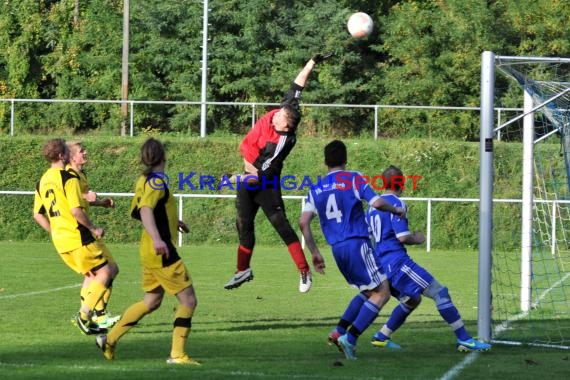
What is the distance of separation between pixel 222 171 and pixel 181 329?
2175 centimetres

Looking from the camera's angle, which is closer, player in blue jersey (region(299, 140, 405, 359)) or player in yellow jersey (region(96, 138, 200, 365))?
player in yellow jersey (region(96, 138, 200, 365))

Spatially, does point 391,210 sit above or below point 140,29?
below

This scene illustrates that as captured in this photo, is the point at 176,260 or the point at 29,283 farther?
the point at 29,283

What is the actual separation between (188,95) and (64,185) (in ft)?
95.6

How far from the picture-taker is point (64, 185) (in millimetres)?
10867

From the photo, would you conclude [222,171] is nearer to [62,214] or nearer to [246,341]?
[62,214]

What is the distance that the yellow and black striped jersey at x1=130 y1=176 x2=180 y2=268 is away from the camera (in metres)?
8.95

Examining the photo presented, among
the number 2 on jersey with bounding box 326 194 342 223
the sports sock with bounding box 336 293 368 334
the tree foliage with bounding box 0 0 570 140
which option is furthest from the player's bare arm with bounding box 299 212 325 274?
the tree foliage with bounding box 0 0 570 140

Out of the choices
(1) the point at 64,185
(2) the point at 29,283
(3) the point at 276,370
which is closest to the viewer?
(3) the point at 276,370

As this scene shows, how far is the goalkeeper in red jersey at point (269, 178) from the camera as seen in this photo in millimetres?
11367

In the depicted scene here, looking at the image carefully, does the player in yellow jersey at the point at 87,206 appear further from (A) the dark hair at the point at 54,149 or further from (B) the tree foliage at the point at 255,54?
(B) the tree foliage at the point at 255,54

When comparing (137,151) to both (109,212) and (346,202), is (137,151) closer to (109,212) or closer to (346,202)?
(109,212)

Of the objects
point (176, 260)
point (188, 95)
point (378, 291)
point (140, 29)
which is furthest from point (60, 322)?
point (140, 29)

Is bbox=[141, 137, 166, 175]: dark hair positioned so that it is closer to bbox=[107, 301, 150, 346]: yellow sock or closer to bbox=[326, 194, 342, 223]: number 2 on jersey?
bbox=[107, 301, 150, 346]: yellow sock
